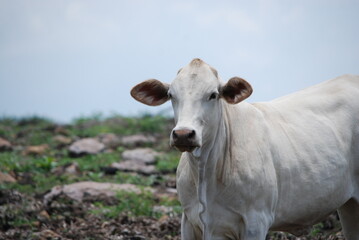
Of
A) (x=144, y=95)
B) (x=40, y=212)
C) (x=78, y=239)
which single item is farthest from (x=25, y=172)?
(x=144, y=95)

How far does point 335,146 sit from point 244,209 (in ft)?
4.34

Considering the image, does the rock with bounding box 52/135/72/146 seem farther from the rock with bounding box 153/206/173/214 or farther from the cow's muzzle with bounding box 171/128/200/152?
the cow's muzzle with bounding box 171/128/200/152

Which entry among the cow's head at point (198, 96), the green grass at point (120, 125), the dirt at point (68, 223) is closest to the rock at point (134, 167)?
the dirt at point (68, 223)

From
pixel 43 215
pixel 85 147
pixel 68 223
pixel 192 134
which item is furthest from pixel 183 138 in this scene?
pixel 85 147

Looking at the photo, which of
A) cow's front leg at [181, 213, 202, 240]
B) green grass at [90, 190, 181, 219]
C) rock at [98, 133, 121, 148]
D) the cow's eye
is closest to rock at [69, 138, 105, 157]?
rock at [98, 133, 121, 148]

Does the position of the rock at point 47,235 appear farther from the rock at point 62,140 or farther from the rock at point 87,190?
the rock at point 62,140

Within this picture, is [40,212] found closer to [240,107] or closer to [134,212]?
[134,212]

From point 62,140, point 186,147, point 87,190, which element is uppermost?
point 186,147

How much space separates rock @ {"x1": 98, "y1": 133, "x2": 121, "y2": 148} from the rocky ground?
0.8 inches

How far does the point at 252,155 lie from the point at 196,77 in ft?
2.76

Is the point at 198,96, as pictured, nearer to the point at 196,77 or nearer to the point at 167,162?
the point at 196,77

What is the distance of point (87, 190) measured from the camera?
32.0 ft

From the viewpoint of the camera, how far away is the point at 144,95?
555 centimetres

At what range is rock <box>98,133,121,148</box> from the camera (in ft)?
43.8
